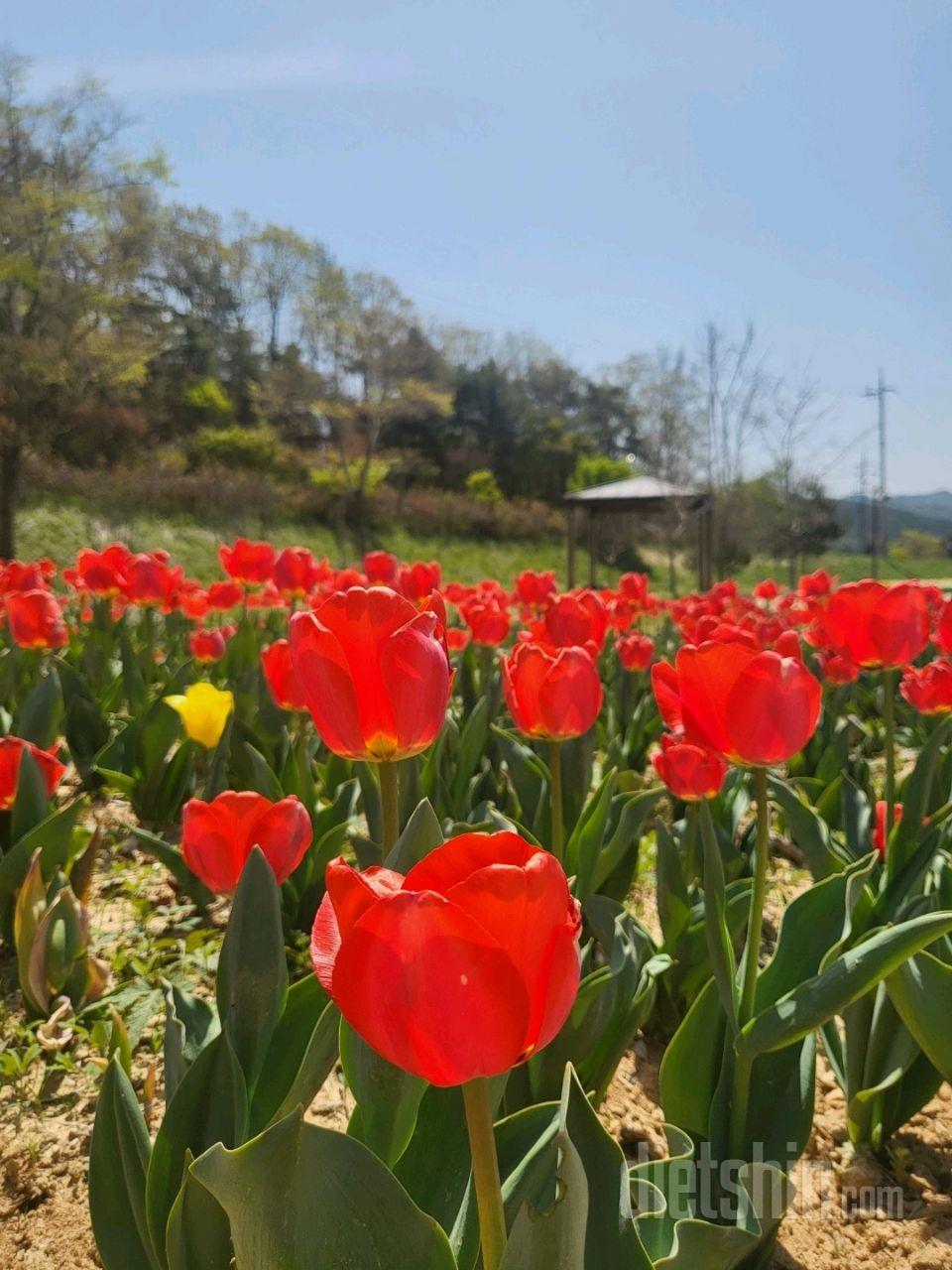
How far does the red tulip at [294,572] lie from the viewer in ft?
11.5

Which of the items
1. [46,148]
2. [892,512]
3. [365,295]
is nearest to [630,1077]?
[46,148]

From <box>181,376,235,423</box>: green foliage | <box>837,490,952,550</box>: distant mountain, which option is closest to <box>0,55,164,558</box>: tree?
<box>181,376,235,423</box>: green foliage

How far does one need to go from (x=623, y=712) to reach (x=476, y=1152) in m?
3.06

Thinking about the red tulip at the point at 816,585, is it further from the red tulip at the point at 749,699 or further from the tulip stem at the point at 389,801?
the tulip stem at the point at 389,801

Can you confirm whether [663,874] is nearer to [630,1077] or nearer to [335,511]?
[630,1077]

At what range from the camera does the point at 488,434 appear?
118 ft

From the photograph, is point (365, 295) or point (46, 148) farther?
point (365, 295)

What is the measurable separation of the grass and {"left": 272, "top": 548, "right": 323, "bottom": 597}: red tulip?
51.9 ft

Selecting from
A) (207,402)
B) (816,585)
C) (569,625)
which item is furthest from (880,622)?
(207,402)

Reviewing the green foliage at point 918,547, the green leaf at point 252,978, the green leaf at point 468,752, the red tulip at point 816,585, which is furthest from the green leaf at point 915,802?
the green foliage at point 918,547

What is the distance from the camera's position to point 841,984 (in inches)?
36.7

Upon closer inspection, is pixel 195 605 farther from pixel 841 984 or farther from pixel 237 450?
pixel 237 450

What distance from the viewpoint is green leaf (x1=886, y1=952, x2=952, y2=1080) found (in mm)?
1189

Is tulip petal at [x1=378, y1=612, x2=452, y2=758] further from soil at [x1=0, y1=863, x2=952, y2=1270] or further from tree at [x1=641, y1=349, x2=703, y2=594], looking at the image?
tree at [x1=641, y1=349, x2=703, y2=594]
